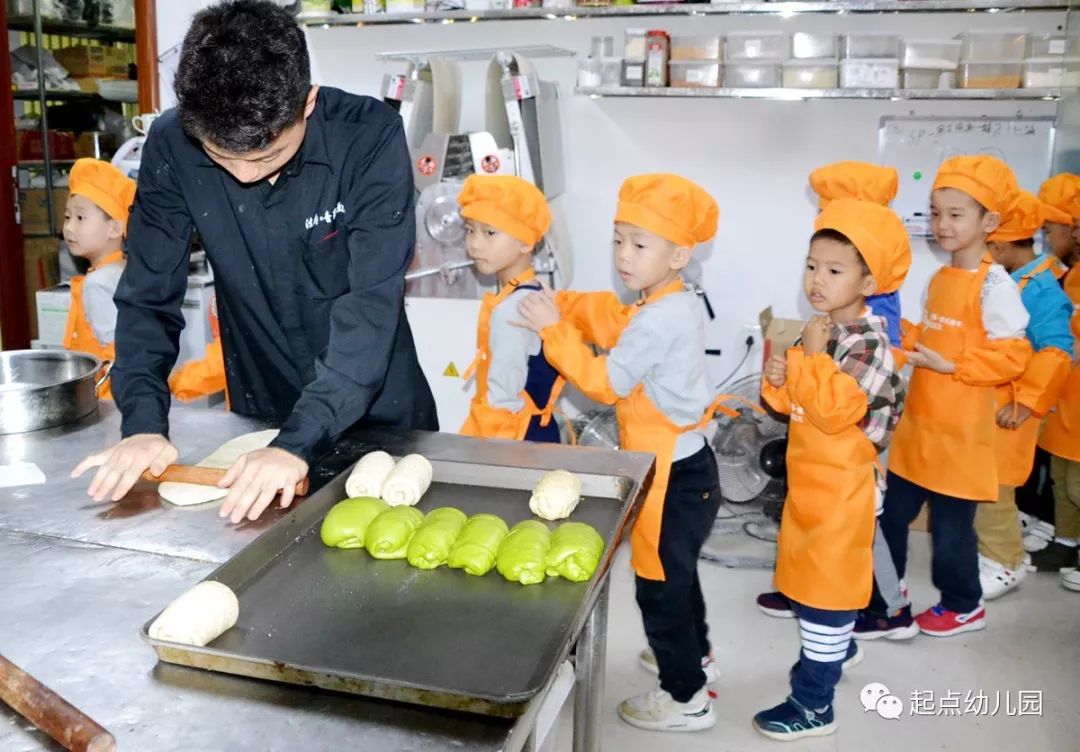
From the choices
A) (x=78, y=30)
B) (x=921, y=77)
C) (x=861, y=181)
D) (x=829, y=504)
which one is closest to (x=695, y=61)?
(x=921, y=77)

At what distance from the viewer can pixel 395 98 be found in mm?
3379

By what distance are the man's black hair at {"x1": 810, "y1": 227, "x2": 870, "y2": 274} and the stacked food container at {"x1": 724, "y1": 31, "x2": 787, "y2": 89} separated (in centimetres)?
124

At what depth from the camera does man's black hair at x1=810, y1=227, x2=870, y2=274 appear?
2.16 metres

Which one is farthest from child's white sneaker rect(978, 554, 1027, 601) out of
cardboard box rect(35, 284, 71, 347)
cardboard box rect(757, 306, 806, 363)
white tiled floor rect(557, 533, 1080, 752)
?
cardboard box rect(35, 284, 71, 347)

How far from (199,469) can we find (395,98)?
2292 millimetres

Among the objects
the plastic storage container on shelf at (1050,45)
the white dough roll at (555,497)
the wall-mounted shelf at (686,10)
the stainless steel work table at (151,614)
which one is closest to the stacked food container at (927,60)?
the wall-mounted shelf at (686,10)

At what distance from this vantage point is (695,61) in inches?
130

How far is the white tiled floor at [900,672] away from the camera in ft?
7.33

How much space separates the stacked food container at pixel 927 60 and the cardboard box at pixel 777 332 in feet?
2.91

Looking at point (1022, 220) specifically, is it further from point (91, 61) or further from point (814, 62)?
point (91, 61)

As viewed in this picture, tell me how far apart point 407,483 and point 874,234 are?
4.26 feet

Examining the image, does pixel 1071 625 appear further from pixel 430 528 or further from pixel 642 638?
pixel 430 528

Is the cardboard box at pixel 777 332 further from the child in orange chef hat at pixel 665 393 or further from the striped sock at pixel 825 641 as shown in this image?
the striped sock at pixel 825 641

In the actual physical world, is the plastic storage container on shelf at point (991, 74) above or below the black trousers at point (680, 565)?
above
